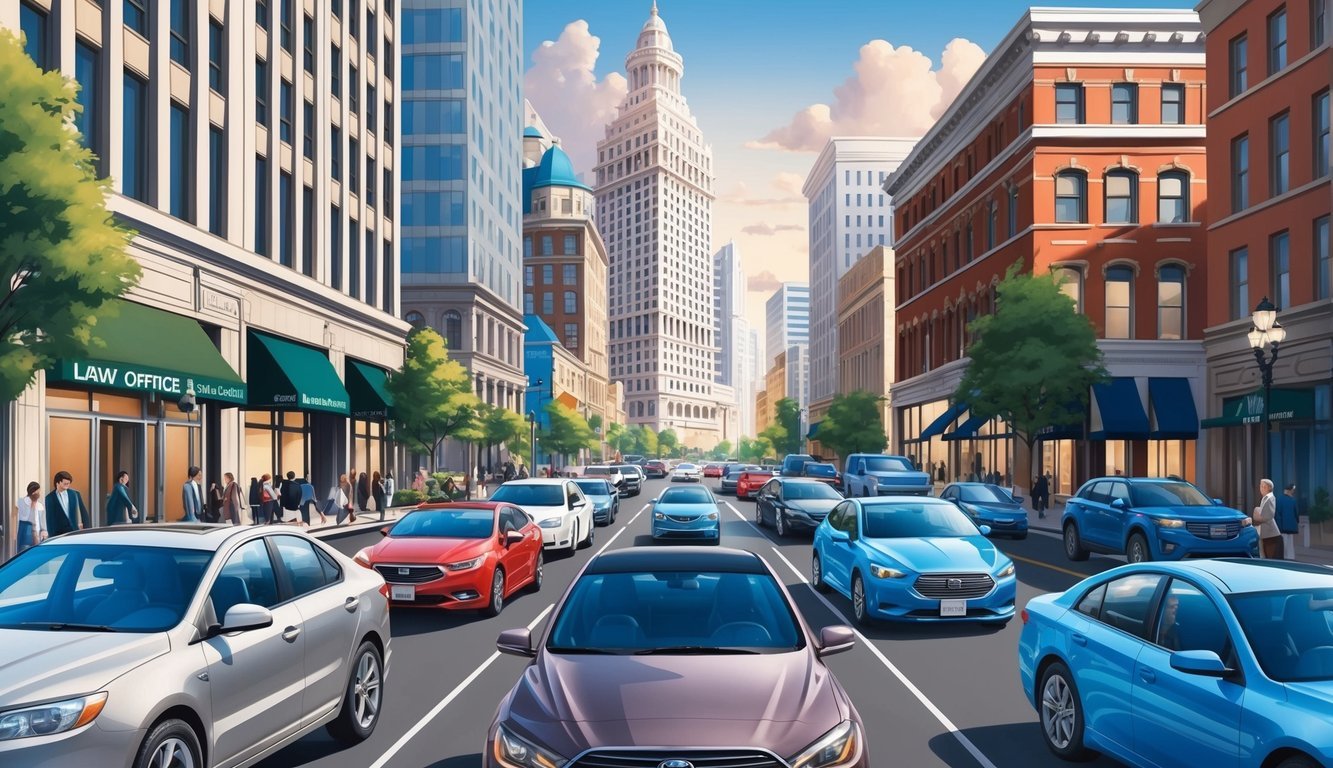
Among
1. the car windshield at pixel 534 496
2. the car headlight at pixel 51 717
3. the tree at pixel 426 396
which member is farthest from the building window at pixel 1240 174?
the car headlight at pixel 51 717

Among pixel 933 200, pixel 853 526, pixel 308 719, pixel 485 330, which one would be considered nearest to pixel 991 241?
pixel 933 200

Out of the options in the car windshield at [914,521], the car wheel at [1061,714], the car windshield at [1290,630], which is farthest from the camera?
the car windshield at [914,521]

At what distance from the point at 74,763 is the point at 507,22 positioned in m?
82.6

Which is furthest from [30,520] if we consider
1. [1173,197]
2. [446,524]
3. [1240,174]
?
[1173,197]

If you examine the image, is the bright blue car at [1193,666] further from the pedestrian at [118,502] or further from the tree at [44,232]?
the pedestrian at [118,502]

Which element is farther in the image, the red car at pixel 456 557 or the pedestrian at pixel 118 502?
the pedestrian at pixel 118 502

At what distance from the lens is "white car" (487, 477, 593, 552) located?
2120 cm

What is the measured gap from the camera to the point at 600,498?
3244cm

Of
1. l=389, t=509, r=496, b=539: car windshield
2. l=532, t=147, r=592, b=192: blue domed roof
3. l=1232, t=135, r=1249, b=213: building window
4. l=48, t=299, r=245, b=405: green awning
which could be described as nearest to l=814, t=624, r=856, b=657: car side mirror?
l=389, t=509, r=496, b=539: car windshield

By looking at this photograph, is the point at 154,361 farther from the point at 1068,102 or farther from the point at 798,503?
the point at 1068,102

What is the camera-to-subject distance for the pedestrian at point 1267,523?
728 inches

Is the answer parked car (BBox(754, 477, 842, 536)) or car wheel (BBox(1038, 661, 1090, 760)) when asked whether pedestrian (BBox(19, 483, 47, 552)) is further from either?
car wheel (BBox(1038, 661, 1090, 760))

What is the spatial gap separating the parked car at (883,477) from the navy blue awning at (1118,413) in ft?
35.4

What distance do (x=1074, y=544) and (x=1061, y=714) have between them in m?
14.8
